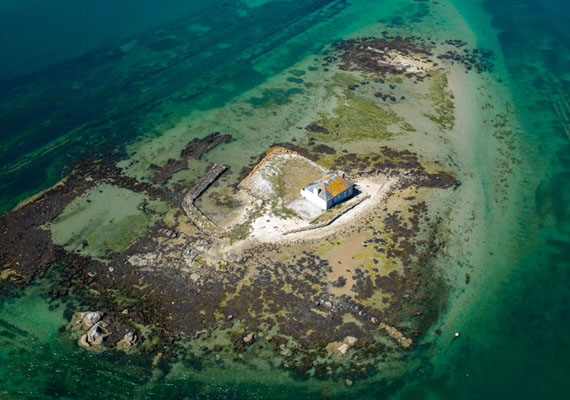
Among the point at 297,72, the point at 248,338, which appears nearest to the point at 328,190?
the point at 248,338

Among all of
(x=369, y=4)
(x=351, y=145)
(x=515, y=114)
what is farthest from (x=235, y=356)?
(x=369, y=4)

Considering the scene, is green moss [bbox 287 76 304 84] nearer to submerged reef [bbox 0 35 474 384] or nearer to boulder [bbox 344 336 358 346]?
submerged reef [bbox 0 35 474 384]

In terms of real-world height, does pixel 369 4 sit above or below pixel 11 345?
above

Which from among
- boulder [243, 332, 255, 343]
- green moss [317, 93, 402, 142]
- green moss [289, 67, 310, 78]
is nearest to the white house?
green moss [317, 93, 402, 142]

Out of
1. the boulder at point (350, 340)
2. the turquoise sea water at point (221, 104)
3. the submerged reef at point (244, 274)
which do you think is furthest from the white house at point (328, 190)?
the turquoise sea water at point (221, 104)

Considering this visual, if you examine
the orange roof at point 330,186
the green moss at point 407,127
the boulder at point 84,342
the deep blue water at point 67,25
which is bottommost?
the boulder at point 84,342

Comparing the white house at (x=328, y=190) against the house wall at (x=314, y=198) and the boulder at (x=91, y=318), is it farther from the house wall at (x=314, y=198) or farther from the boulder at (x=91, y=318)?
the boulder at (x=91, y=318)

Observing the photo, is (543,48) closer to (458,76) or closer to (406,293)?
(458,76)
